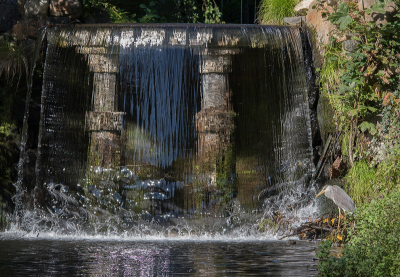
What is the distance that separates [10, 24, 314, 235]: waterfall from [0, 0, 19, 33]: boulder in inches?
50.2

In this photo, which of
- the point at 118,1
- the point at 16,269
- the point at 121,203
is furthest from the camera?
the point at 118,1

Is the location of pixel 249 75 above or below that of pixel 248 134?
above

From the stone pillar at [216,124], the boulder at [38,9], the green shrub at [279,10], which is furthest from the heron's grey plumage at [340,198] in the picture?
the boulder at [38,9]

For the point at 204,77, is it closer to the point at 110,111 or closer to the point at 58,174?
the point at 110,111

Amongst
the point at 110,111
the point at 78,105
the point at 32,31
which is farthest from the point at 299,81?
the point at 32,31

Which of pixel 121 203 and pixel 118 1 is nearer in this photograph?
pixel 121 203

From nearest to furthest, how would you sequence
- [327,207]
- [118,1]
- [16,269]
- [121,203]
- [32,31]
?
[16,269] → [327,207] → [121,203] → [32,31] → [118,1]

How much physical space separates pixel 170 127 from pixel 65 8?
271 cm

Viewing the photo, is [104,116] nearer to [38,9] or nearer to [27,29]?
[27,29]

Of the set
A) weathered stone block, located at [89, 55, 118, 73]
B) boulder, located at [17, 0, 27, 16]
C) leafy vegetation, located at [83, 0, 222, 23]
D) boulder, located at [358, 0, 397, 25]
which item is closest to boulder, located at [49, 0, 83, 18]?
boulder, located at [17, 0, 27, 16]

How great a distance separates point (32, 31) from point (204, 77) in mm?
2874

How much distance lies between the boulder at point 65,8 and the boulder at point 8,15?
0.82 metres

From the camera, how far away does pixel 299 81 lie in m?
6.65

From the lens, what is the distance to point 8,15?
7719 millimetres
